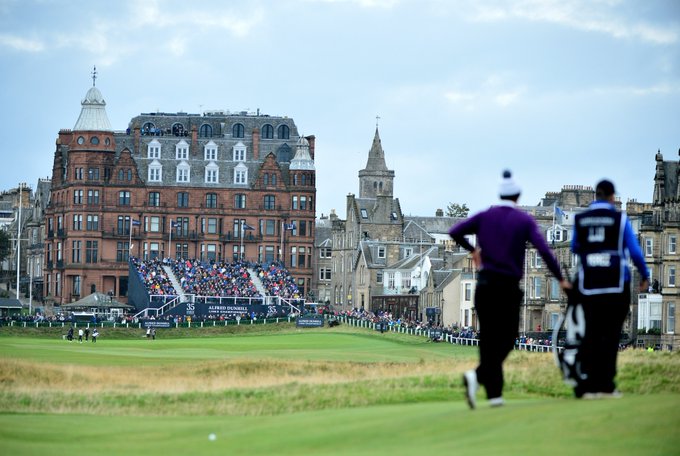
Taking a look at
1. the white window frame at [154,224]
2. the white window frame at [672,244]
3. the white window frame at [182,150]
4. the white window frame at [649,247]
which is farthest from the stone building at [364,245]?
the white window frame at [672,244]

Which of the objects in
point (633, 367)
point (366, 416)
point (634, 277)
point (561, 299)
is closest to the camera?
point (366, 416)

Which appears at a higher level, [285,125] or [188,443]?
[285,125]

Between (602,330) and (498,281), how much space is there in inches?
72.2

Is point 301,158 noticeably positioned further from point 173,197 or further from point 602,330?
point 602,330

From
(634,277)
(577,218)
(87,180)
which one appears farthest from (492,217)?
(87,180)

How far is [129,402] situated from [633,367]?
11.7 meters

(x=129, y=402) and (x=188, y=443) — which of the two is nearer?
(x=188, y=443)

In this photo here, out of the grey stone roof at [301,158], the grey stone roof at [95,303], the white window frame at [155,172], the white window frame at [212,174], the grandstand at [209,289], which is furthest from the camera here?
the white window frame at [212,174]

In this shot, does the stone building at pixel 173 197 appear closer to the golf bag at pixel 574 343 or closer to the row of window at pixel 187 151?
the row of window at pixel 187 151

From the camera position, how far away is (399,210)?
602 ft

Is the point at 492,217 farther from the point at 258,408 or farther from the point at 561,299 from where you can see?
the point at 561,299

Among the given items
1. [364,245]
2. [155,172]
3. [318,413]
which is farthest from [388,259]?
[318,413]

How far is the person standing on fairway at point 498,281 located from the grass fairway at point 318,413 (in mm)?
649

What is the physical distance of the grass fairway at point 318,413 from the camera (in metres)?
22.0
